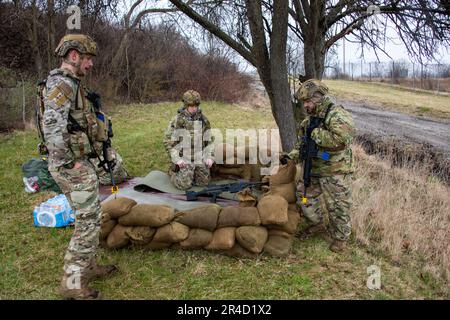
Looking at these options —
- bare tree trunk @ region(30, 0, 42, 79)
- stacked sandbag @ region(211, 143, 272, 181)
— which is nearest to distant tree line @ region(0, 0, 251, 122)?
Answer: bare tree trunk @ region(30, 0, 42, 79)

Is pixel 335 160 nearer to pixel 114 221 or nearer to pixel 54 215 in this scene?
pixel 114 221

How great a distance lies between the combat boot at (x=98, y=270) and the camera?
3.21 metres

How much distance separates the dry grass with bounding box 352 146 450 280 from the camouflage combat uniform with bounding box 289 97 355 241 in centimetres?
44

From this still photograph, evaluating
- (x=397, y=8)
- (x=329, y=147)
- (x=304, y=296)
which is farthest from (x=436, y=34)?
(x=304, y=296)

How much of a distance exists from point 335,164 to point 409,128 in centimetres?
1130

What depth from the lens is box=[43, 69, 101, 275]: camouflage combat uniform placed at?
281 centimetres

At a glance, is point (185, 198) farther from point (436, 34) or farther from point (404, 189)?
point (436, 34)

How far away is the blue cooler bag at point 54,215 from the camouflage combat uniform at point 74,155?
1.55 metres

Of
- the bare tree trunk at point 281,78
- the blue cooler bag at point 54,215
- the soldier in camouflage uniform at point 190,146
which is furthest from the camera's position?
the soldier in camouflage uniform at point 190,146

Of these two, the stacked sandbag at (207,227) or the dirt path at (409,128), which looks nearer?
the stacked sandbag at (207,227)

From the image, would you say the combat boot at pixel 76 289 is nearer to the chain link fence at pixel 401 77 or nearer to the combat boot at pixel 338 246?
the combat boot at pixel 338 246

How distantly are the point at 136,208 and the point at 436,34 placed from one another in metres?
4.16

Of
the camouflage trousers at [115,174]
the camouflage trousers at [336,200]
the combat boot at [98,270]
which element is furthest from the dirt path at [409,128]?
the combat boot at [98,270]

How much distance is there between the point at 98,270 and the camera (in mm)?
3303
